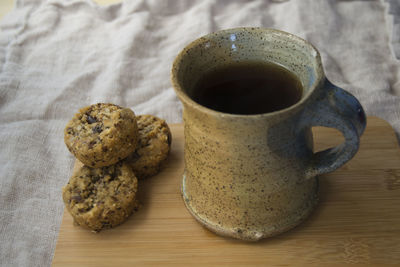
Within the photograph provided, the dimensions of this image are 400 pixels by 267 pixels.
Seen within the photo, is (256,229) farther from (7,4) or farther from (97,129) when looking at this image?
(7,4)

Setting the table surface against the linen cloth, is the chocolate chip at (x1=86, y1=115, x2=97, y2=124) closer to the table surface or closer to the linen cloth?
the linen cloth

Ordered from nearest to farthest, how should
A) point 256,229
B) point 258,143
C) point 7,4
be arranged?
point 258,143
point 256,229
point 7,4

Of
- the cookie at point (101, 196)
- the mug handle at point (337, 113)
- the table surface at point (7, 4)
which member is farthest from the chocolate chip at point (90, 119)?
the table surface at point (7, 4)

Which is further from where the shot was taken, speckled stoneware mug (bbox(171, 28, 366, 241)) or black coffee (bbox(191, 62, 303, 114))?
black coffee (bbox(191, 62, 303, 114))

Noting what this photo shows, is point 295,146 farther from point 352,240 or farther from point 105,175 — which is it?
point 105,175

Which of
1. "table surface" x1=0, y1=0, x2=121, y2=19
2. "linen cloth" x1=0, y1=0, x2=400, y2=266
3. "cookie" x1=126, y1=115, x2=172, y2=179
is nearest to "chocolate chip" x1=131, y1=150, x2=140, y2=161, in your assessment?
"cookie" x1=126, y1=115, x2=172, y2=179

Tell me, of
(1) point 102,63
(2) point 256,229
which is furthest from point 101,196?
(1) point 102,63
